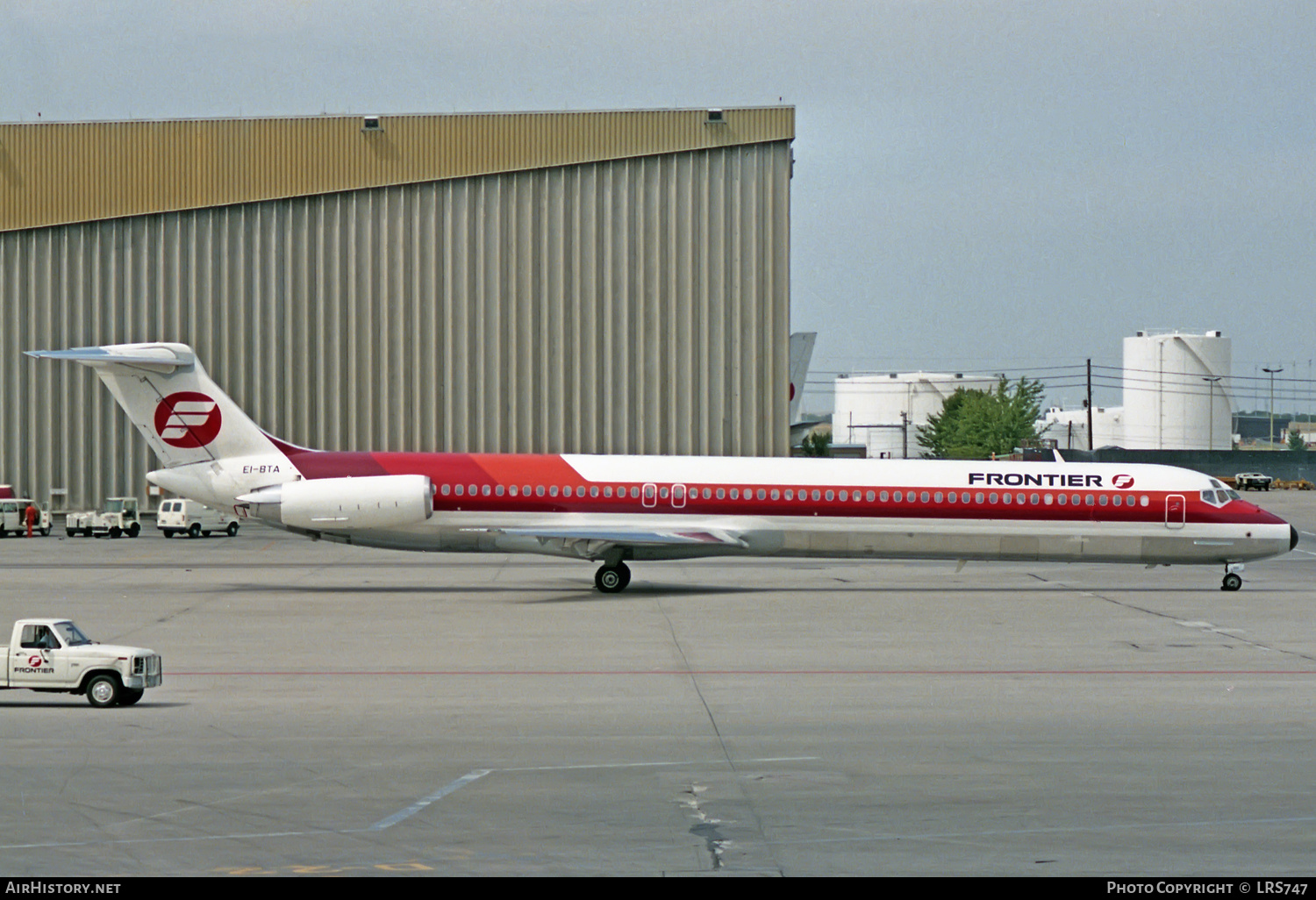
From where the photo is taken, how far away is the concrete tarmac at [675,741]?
10.1 m

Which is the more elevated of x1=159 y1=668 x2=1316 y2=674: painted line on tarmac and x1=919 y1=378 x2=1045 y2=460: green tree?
x1=919 y1=378 x2=1045 y2=460: green tree

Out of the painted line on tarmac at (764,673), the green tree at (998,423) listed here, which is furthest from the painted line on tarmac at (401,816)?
the green tree at (998,423)

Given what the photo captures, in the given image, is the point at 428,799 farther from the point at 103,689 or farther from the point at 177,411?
the point at 177,411

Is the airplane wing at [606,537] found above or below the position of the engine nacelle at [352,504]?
below

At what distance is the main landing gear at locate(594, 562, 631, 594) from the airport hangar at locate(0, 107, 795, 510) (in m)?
27.6

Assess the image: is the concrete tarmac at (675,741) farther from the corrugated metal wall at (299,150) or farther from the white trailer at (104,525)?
the corrugated metal wall at (299,150)

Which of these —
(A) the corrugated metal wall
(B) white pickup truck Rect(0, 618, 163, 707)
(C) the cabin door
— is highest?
(A) the corrugated metal wall

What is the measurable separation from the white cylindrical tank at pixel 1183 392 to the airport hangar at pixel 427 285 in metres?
113

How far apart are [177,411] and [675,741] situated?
2166 centimetres

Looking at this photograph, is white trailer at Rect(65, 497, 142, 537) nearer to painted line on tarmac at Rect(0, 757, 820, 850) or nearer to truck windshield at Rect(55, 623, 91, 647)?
truck windshield at Rect(55, 623, 91, 647)

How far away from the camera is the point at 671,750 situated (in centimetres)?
1400

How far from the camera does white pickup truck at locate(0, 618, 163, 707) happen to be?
16.3 metres

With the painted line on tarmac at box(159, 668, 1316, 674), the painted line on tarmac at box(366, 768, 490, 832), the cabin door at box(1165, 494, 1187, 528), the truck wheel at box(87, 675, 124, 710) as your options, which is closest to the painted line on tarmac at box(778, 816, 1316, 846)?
the painted line on tarmac at box(366, 768, 490, 832)

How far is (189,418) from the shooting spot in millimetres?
→ 32781
